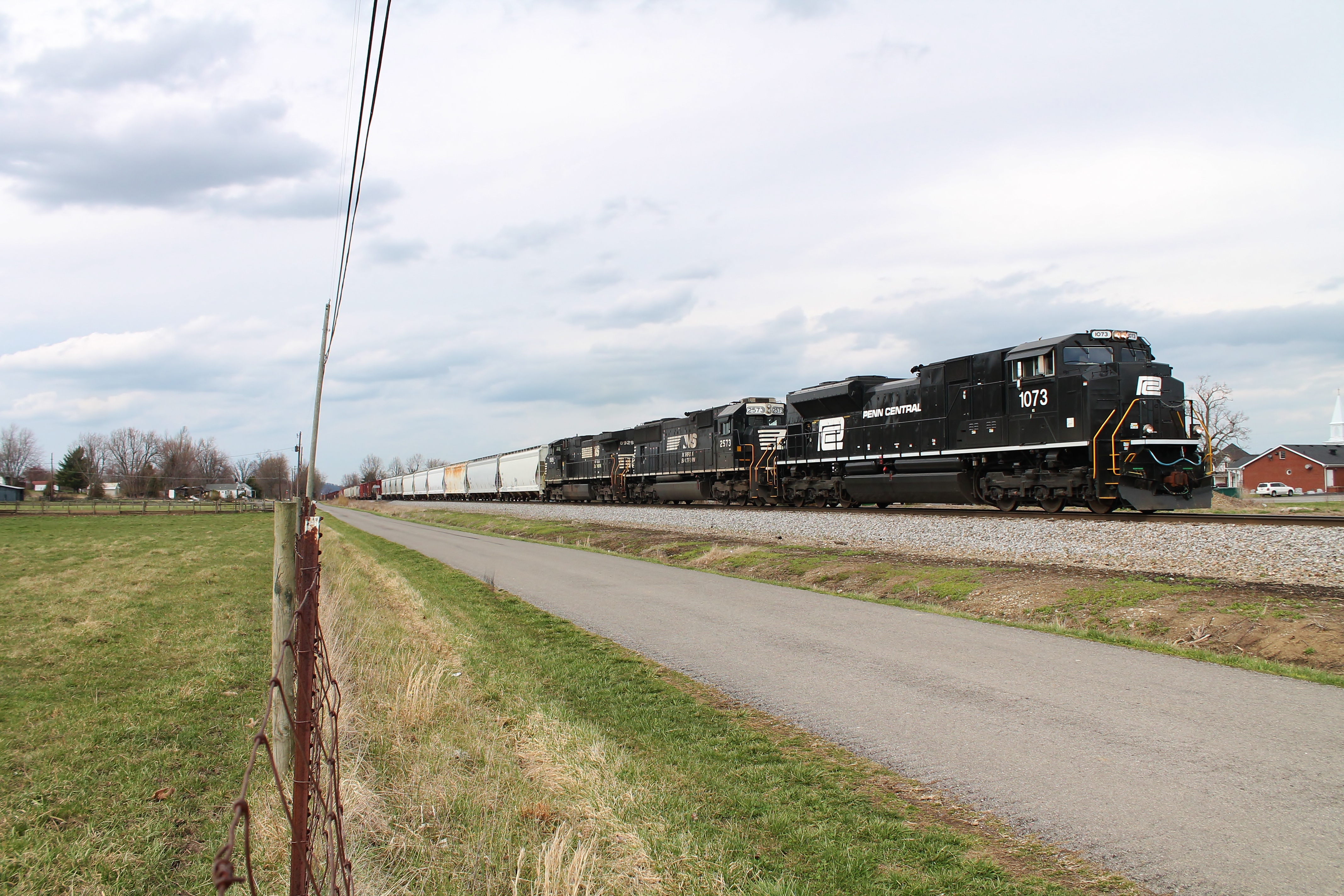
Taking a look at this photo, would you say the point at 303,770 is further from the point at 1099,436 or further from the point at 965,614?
Result: the point at 1099,436

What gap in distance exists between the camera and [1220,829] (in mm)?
4309

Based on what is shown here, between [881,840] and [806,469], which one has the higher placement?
[806,469]

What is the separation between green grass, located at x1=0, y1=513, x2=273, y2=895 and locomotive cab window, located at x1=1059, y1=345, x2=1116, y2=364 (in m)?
16.2

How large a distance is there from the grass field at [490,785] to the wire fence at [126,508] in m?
44.9

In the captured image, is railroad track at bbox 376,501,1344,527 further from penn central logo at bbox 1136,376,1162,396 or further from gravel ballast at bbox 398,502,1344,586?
penn central logo at bbox 1136,376,1162,396

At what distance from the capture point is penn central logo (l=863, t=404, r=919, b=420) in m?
21.5

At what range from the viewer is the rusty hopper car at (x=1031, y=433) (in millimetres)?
16047

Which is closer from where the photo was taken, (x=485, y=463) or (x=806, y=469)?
(x=806, y=469)

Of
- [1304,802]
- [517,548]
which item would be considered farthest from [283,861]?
[517,548]

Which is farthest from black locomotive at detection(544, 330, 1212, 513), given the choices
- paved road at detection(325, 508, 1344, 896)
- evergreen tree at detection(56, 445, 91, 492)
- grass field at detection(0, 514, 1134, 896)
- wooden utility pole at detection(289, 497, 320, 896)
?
evergreen tree at detection(56, 445, 91, 492)

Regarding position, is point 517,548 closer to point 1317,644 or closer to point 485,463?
point 1317,644

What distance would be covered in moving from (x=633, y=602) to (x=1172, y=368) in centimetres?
1270

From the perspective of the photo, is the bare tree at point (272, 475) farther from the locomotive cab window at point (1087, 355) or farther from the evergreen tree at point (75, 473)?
the locomotive cab window at point (1087, 355)

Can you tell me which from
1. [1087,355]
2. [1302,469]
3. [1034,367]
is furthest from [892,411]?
[1302,469]
